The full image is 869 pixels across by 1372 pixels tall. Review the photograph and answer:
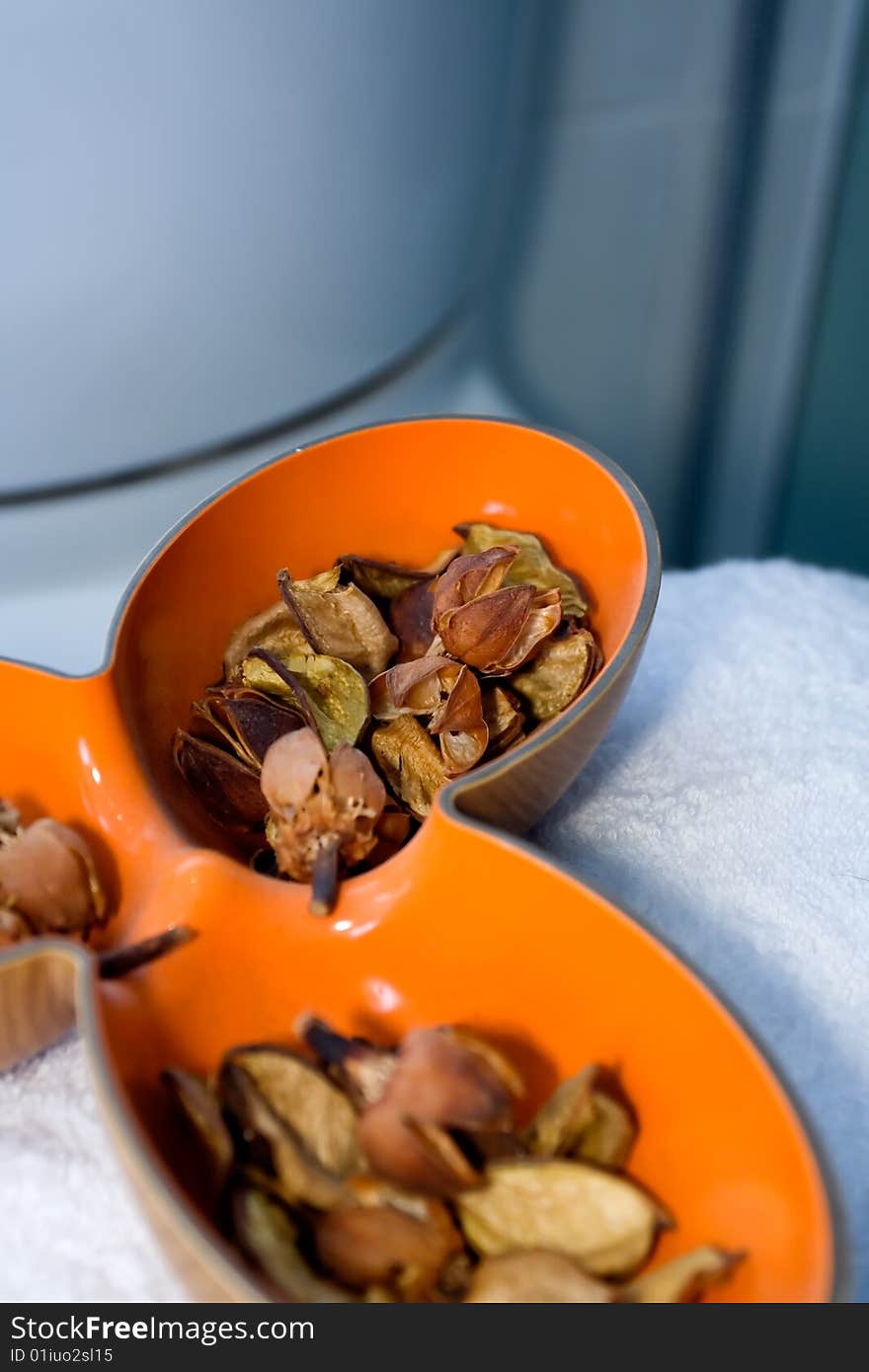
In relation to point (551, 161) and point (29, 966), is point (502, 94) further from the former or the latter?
point (29, 966)

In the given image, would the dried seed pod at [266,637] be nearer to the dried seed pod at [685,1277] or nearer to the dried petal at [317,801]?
the dried petal at [317,801]

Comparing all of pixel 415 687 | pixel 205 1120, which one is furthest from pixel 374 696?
pixel 205 1120

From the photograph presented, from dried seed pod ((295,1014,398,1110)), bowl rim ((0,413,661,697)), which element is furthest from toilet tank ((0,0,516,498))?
dried seed pod ((295,1014,398,1110))

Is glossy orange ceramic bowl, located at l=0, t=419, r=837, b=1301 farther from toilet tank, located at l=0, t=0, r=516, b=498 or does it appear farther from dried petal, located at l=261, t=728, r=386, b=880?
toilet tank, located at l=0, t=0, r=516, b=498

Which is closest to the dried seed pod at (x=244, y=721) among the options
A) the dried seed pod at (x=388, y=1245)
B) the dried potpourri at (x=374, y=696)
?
the dried potpourri at (x=374, y=696)

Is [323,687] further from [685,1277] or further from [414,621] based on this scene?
[685,1277]
